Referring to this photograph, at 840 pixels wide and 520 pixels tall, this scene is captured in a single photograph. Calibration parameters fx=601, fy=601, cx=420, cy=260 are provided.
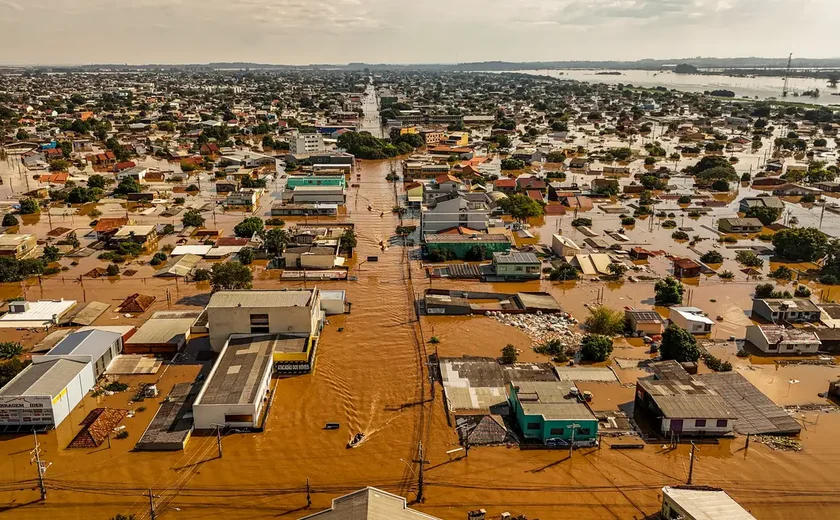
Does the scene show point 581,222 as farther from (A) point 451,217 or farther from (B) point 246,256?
(B) point 246,256

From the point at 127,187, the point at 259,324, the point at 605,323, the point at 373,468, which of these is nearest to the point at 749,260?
the point at 605,323

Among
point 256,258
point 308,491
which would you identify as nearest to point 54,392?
point 308,491

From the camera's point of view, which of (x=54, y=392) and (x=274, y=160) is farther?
(x=274, y=160)

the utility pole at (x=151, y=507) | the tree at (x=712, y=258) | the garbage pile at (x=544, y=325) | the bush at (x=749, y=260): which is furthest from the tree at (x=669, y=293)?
the utility pole at (x=151, y=507)

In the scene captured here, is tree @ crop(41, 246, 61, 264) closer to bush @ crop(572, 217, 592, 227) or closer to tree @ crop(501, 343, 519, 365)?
tree @ crop(501, 343, 519, 365)

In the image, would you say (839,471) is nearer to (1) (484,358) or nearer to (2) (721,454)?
(2) (721,454)

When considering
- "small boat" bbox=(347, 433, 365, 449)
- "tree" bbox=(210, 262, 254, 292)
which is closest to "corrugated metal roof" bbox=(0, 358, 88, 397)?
"tree" bbox=(210, 262, 254, 292)

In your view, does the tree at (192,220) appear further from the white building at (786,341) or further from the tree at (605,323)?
the white building at (786,341)
